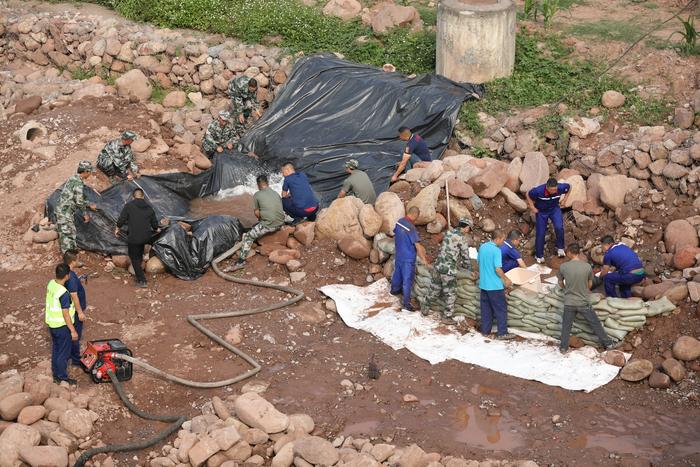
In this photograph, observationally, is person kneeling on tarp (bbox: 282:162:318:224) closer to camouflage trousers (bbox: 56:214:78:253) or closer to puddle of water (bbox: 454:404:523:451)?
camouflage trousers (bbox: 56:214:78:253)

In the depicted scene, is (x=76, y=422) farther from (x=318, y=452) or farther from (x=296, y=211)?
(x=296, y=211)

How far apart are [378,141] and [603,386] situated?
573 centimetres

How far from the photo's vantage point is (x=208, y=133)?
15250 mm

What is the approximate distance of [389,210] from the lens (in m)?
12.5

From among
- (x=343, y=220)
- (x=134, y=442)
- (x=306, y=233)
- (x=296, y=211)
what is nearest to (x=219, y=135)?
(x=296, y=211)

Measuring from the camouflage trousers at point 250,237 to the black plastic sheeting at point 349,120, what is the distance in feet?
5.02

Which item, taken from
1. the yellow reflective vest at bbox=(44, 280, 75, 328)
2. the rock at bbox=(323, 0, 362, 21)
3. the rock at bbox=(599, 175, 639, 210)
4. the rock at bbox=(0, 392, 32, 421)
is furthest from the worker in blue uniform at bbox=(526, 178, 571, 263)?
the rock at bbox=(0, 392, 32, 421)

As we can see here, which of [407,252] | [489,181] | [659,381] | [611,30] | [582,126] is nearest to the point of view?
[659,381]

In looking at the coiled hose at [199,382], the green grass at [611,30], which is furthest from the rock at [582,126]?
the coiled hose at [199,382]

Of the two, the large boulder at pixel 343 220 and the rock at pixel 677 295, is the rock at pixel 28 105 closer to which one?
the large boulder at pixel 343 220

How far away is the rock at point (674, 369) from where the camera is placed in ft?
33.1

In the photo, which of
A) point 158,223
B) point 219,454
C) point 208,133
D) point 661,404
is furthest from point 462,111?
point 219,454

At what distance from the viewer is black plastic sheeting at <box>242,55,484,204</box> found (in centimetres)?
1427

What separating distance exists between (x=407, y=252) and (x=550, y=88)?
16.3ft
